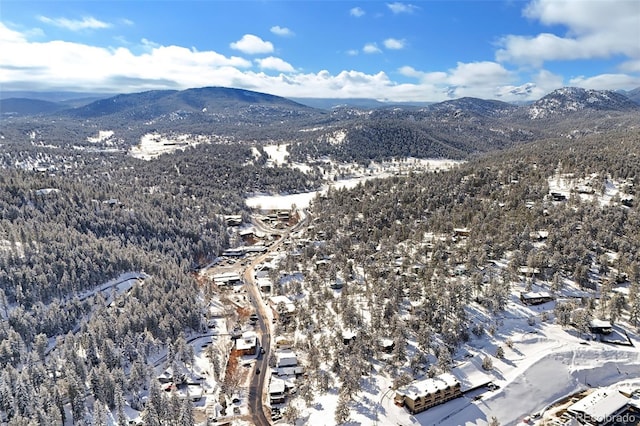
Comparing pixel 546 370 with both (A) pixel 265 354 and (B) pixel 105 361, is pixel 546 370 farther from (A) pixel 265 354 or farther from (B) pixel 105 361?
(B) pixel 105 361

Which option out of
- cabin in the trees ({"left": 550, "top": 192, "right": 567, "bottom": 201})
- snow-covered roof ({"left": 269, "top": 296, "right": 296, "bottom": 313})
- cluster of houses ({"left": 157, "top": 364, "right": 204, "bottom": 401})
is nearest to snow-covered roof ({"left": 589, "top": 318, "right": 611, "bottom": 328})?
snow-covered roof ({"left": 269, "top": 296, "right": 296, "bottom": 313})

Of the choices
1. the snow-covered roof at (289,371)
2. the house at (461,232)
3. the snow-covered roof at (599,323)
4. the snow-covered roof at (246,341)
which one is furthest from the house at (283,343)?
the house at (461,232)

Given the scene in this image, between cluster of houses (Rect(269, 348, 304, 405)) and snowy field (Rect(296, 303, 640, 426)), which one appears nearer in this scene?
snowy field (Rect(296, 303, 640, 426))

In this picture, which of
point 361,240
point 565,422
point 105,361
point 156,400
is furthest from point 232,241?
point 565,422

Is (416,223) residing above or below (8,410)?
above

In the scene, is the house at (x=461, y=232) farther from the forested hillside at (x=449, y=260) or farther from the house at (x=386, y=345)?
the house at (x=386, y=345)

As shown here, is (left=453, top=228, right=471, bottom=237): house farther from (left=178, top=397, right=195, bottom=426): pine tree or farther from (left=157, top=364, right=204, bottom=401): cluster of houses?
(left=178, top=397, right=195, bottom=426): pine tree

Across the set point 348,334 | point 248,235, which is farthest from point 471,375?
point 248,235
